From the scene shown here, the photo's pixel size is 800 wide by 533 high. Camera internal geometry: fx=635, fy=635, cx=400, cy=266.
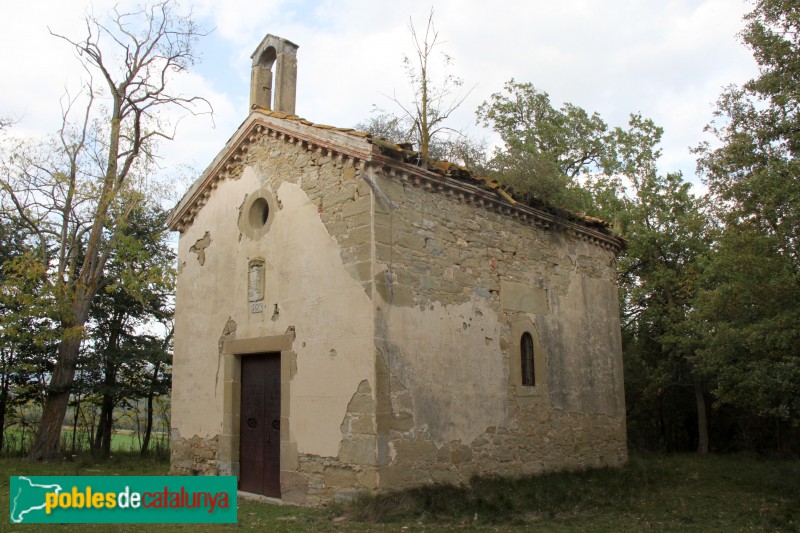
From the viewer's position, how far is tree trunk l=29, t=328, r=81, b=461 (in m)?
15.0

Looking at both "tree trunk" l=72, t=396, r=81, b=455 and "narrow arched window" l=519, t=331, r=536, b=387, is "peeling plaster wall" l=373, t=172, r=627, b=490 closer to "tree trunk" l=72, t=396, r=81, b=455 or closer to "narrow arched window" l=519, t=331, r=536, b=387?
"narrow arched window" l=519, t=331, r=536, b=387

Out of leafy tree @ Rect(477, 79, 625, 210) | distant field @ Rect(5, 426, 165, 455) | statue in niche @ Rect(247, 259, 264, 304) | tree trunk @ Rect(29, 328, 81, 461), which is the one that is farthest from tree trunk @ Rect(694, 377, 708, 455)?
tree trunk @ Rect(29, 328, 81, 461)

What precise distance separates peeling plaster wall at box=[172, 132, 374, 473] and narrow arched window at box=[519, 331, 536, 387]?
339cm

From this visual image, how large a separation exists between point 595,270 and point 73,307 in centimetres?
1175

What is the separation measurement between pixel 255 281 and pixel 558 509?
218 inches

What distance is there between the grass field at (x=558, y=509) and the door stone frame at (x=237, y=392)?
1024 millimetres

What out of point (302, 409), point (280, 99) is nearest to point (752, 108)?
point (280, 99)

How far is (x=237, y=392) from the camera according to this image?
33.3 feet

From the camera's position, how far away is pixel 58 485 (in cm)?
729

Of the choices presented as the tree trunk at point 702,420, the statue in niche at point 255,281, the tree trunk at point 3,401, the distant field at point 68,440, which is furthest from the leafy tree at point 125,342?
the tree trunk at point 702,420

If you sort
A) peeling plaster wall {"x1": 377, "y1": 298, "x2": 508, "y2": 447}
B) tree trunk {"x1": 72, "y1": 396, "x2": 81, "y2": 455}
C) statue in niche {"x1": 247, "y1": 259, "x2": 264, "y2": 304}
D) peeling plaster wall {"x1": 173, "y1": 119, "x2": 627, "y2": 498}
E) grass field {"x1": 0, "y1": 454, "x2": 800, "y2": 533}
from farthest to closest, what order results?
tree trunk {"x1": 72, "y1": 396, "x2": 81, "y2": 455} → statue in niche {"x1": 247, "y1": 259, "x2": 264, "y2": 304} → peeling plaster wall {"x1": 377, "y1": 298, "x2": 508, "y2": 447} → peeling plaster wall {"x1": 173, "y1": 119, "x2": 627, "y2": 498} → grass field {"x1": 0, "y1": 454, "x2": 800, "y2": 533}

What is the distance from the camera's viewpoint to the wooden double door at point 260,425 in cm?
941

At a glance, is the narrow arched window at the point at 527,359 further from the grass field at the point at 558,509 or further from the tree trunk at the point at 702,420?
the tree trunk at the point at 702,420

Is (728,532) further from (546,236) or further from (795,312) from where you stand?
(546,236)
